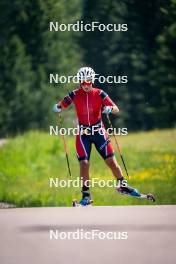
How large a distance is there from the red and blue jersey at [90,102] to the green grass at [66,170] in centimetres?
69

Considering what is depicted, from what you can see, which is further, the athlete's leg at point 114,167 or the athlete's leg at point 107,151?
the athlete's leg at point 114,167

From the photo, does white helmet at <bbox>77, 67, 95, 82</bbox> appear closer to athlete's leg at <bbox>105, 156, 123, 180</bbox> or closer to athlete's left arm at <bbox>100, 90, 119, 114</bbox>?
athlete's left arm at <bbox>100, 90, 119, 114</bbox>

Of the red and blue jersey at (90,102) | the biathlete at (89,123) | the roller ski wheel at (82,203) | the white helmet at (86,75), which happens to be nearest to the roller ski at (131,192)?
the biathlete at (89,123)

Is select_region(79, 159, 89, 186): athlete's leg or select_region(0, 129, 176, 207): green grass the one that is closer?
select_region(79, 159, 89, 186): athlete's leg

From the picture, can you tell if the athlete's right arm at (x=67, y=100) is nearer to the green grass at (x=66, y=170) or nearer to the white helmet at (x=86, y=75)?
the white helmet at (x=86, y=75)

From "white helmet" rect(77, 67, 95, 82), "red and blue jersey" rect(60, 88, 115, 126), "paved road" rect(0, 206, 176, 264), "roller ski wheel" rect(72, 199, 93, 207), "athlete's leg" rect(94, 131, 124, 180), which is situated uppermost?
"white helmet" rect(77, 67, 95, 82)

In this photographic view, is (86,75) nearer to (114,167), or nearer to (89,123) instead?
(89,123)

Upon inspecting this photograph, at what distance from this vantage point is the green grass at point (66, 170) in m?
9.86

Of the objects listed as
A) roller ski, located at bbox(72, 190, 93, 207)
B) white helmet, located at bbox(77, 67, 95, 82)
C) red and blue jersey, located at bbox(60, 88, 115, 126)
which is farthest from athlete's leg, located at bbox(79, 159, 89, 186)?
white helmet, located at bbox(77, 67, 95, 82)

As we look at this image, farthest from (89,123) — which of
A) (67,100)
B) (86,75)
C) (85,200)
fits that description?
(85,200)

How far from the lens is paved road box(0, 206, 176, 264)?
7.16 m

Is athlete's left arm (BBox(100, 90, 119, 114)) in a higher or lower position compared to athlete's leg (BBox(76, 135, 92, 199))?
higher

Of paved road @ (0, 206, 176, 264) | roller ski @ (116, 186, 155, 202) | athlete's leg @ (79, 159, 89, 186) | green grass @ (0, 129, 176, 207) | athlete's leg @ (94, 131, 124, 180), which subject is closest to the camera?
paved road @ (0, 206, 176, 264)

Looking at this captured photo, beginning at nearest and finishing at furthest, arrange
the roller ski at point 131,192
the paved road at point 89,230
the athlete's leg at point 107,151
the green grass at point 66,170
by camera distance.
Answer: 1. the paved road at point 89,230
2. the athlete's leg at point 107,151
3. the roller ski at point 131,192
4. the green grass at point 66,170
